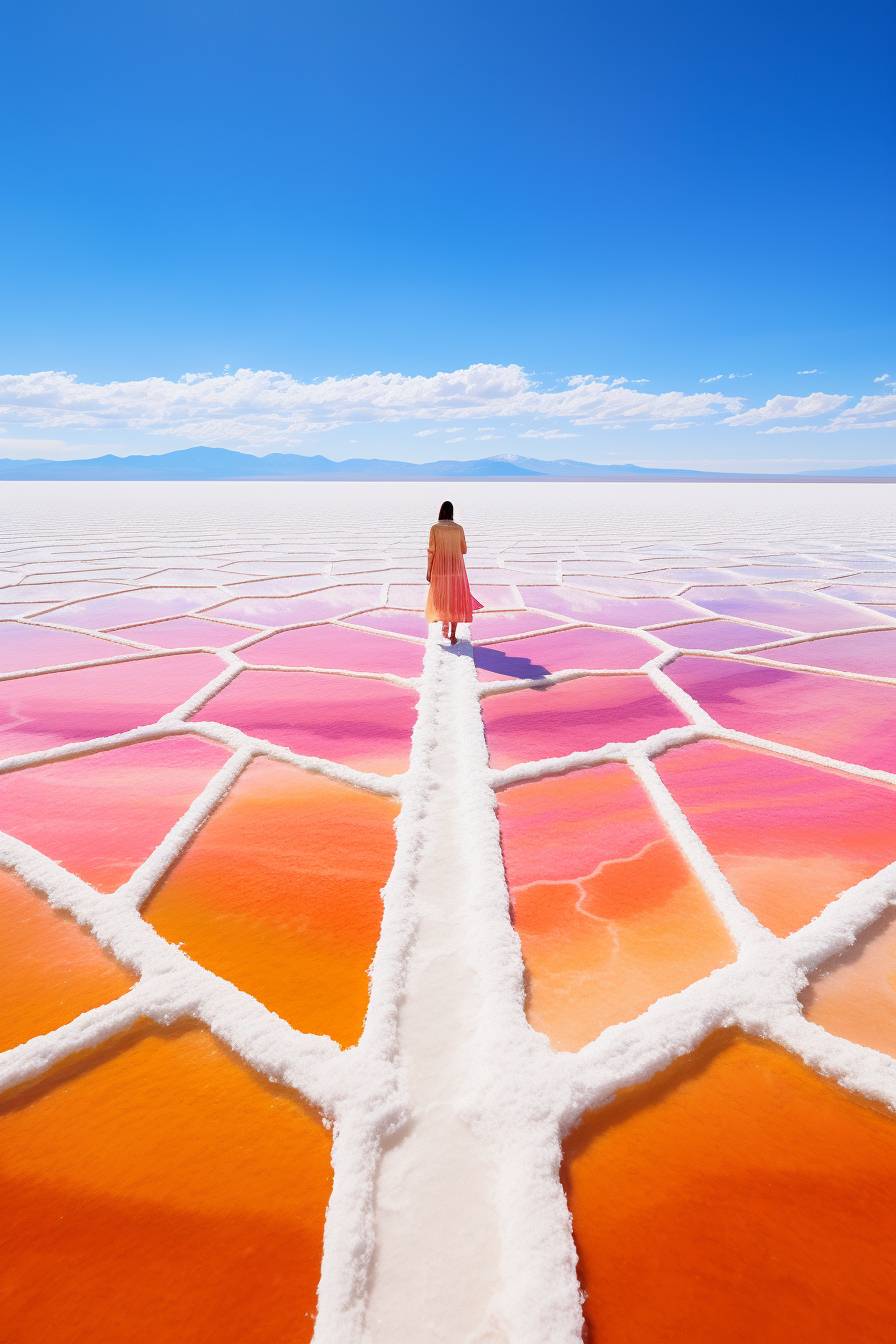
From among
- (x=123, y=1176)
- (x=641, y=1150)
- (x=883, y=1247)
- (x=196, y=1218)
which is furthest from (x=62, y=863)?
(x=883, y=1247)

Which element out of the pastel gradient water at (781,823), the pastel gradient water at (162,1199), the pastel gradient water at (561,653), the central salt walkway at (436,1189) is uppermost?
the pastel gradient water at (561,653)

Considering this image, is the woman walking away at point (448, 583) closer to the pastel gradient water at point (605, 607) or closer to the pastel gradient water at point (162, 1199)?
the pastel gradient water at point (605, 607)

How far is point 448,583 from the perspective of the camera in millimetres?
3795

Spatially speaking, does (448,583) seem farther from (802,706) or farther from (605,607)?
(802,706)

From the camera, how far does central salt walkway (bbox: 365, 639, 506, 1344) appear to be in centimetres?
74

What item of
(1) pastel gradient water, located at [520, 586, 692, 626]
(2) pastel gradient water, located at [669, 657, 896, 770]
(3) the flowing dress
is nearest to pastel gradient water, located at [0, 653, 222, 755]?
(3) the flowing dress

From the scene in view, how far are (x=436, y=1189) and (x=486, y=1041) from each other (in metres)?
0.22

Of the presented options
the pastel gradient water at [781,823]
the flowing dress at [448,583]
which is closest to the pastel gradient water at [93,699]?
the flowing dress at [448,583]

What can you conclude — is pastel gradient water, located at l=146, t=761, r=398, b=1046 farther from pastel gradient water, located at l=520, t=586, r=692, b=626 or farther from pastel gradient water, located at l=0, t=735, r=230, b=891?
pastel gradient water, located at l=520, t=586, r=692, b=626

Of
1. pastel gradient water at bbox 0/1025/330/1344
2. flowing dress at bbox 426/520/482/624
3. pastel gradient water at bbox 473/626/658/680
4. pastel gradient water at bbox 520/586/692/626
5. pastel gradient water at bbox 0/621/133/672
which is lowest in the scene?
pastel gradient water at bbox 0/1025/330/1344

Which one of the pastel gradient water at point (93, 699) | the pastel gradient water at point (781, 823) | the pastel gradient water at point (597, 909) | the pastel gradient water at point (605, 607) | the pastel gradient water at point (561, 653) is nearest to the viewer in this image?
the pastel gradient water at point (597, 909)

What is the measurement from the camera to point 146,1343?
736 millimetres

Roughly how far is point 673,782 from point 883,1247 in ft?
4.14

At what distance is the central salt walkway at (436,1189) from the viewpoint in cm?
74
